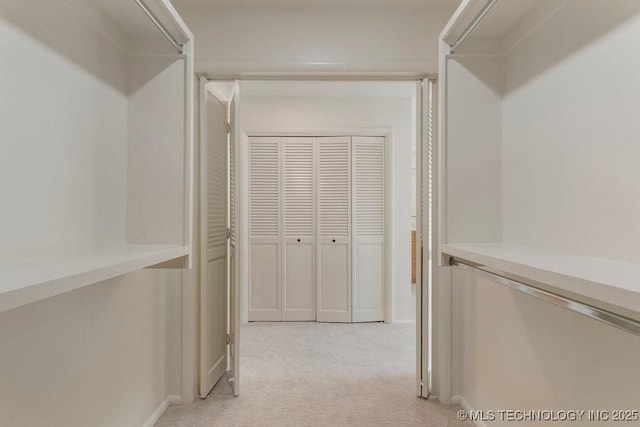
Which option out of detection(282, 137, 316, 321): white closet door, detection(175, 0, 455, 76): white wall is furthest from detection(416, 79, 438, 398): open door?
detection(282, 137, 316, 321): white closet door

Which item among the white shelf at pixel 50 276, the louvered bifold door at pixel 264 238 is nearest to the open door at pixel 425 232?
the white shelf at pixel 50 276

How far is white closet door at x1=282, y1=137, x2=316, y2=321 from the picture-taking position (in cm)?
412

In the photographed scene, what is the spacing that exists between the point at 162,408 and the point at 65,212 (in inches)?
55.9

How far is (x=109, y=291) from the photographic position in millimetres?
1658

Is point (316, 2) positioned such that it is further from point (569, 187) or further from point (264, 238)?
point (264, 238)

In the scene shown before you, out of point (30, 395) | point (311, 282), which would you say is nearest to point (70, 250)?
point (30, 395)

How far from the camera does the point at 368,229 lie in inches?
161

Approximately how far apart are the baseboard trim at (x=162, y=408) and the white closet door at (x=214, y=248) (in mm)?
152

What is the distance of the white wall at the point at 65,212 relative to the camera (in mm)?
1131

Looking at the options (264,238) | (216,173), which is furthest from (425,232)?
(264,238)

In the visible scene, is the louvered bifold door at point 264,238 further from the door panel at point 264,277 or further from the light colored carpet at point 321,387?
the light colored carpet at point 321,387

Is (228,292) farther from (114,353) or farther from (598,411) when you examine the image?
(598,411)

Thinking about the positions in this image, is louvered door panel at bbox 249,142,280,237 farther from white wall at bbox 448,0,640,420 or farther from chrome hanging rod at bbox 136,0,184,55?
white wall at bbox 448,0,640,420

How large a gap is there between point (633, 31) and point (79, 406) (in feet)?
7.30
